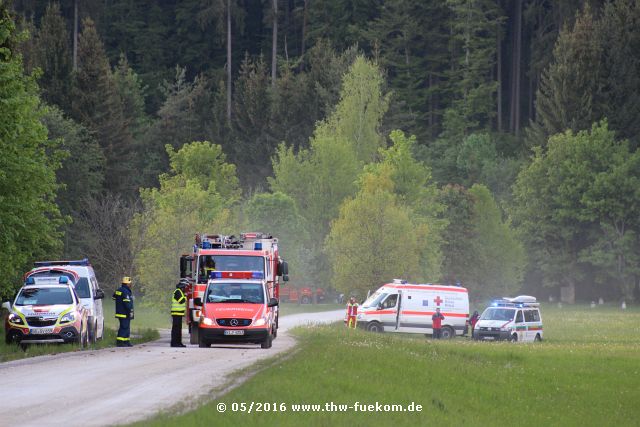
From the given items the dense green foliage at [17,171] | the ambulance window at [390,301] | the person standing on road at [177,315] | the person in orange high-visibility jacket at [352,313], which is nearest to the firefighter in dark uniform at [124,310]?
the person standing on road at [177,315]

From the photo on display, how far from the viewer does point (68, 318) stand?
117ft

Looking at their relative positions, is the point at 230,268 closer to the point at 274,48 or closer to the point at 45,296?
the point at 45,296

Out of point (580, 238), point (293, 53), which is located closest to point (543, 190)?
point (580, 238)

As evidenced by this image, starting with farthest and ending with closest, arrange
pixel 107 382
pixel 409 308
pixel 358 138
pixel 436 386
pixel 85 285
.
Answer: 1. pixel 358 138
2. pixel 409 308
3. pixel 85 285
4. pixel 436 386
5. pixel 107 382

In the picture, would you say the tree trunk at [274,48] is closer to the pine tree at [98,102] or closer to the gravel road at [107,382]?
the pine tree at [98,102]

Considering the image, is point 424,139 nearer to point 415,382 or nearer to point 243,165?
point 243,165

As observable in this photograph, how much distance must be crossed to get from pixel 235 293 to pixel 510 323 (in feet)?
79.2

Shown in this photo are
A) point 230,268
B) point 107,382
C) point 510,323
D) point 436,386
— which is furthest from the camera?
point 510,323

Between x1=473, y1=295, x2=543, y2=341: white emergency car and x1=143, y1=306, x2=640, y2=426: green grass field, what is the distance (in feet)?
44.2

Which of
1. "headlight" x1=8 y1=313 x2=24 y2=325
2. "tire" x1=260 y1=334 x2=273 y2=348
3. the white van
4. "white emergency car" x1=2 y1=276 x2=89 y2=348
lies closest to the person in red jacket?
the white van

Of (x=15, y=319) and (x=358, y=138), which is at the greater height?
(x=358, y=138)

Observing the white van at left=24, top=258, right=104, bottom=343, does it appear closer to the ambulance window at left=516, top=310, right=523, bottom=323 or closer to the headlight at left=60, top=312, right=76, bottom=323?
the headlight at left=60, top=312, right=76, bottom=323

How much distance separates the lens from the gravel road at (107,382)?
19266mm

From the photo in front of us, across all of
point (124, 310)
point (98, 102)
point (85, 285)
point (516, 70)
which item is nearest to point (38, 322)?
point (124, 310)
